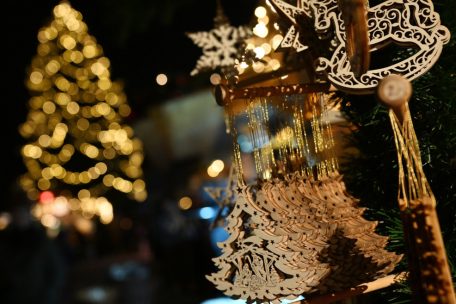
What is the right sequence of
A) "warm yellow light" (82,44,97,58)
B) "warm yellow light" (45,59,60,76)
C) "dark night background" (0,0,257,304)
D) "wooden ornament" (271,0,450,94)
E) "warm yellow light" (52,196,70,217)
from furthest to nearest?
"warm yellow light" (52,196,70,217)
"warm yellow light" (45,59,60,76)
"warm yellow light" (82,44,97,58)
"dark night background" (0,0,257,304)
"wooden ornament" (271,0,450,94)

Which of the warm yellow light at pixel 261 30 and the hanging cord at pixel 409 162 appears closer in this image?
the hanging cord at pixel 409 162

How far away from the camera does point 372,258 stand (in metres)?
1.15

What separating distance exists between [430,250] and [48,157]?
7.51 meters

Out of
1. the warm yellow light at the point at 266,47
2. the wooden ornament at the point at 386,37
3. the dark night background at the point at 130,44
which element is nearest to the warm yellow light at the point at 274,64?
the warm yellow light at the point at 266,47

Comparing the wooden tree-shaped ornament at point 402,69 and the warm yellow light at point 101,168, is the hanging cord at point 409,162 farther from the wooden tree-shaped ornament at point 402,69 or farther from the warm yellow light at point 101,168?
the warm yellow light at point 101,168

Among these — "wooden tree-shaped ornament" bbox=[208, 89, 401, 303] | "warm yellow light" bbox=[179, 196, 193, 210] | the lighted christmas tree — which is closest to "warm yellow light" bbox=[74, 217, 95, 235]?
the lighted christmas tree

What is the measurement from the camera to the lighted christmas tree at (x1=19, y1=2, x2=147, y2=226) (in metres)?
7.31

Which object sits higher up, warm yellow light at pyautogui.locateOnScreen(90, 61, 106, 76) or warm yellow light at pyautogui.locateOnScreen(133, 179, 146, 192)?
warm yellow light at pyautogui.locateOnScreen(90, 61, 106, 76)

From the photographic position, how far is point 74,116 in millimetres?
7574

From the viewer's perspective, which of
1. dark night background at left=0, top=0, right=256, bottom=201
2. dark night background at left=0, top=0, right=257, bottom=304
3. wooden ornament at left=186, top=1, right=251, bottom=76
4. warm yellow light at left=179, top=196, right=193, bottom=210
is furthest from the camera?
warm yellow light at left=179, top=196, right=193, bottom=210

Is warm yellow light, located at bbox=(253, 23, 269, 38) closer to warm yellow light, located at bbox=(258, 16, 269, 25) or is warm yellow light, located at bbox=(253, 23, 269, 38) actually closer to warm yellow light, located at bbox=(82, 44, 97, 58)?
warm yellow light, located at bbox=(258, 16, 269, 25)

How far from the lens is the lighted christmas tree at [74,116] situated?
24.0 ft

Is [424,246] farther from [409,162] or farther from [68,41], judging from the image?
[68,41]

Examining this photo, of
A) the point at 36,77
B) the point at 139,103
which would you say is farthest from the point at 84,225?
the point at 36,77
